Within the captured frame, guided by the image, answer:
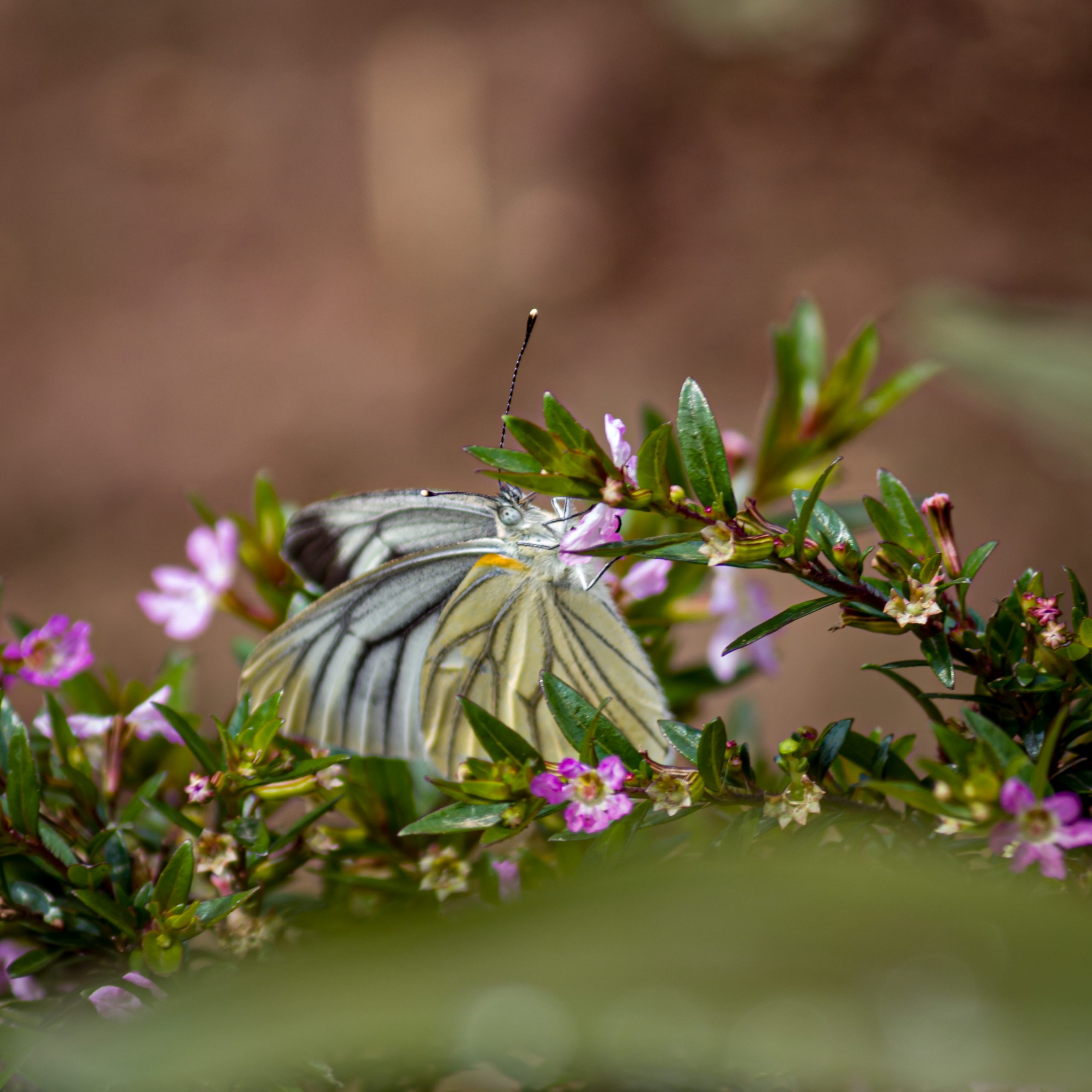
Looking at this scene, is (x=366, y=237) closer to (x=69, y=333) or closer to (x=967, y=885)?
(x=69, y=333)

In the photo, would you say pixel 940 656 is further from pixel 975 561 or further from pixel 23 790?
pixel 23 790

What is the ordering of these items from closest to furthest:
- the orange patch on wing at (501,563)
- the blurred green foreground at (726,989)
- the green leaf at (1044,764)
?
the blurred green foreground at (726,989)
the green leaf at (1044,764)
the orange patch on wing at (501,563)

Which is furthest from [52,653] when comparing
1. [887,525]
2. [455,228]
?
[455,228]

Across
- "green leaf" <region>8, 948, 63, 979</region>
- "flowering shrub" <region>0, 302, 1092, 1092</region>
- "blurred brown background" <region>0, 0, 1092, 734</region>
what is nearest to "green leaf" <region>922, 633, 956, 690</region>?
"flowering shrub" <region>0, 302, 1092, 1092</region>

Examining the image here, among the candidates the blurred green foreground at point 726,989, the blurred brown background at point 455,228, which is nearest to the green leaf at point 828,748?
the blurred green foreground at point 726,989

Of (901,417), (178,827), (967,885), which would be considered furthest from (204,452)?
(967,885)

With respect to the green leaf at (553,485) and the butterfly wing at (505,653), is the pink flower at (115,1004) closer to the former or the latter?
the butterfly wing at (505,653)
